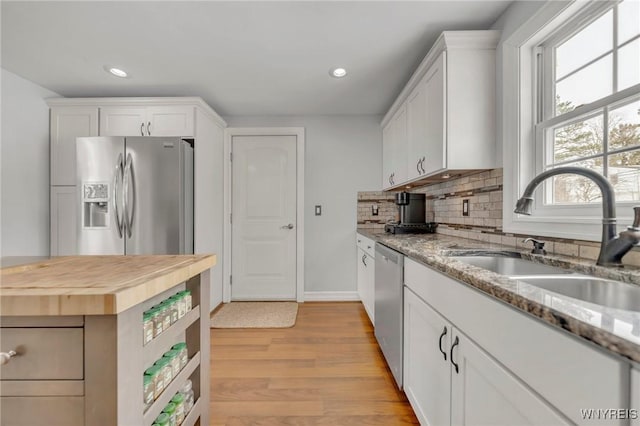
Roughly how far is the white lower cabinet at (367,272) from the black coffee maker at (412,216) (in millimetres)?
288

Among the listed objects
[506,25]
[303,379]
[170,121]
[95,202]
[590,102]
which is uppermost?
[506,25]

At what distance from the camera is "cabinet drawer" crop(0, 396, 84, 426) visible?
0.70 m

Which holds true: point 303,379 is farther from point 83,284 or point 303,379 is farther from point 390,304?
point 83,284

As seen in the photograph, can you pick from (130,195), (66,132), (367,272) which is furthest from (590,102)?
(66,132)

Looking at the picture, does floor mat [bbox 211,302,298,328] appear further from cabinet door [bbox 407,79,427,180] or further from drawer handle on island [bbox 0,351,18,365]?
drawer handle on island [bbox 0,351,18,365]

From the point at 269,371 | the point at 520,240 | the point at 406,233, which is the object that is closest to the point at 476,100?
the point at 520,240

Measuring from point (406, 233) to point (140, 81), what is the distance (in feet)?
9.44

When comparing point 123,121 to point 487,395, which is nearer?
point 487,395

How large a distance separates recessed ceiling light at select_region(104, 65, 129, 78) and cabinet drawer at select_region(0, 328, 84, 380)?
2.42 meters

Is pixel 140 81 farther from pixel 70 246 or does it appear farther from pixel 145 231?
pixel 70 246

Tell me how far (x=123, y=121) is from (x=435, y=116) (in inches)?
114

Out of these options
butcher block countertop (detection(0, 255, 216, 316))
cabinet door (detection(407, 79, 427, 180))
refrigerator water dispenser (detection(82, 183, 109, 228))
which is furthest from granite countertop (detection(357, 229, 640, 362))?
refrigerator water dispenser (detection(82, 183, 109, 228))

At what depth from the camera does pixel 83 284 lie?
2.42 ft

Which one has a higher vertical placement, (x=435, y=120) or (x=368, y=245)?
(x=435, y=120)
